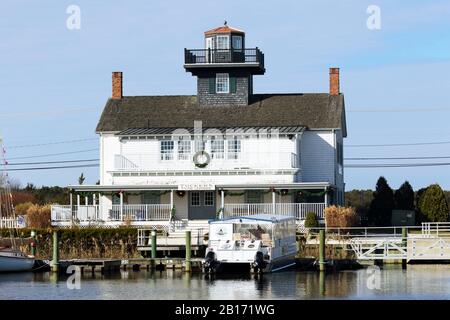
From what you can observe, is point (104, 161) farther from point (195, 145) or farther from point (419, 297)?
point (419, 297)

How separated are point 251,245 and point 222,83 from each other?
836 inches

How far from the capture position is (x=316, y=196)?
61531mm

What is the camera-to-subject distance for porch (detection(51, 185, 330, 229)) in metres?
59.0

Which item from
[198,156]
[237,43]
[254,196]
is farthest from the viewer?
[237,43]

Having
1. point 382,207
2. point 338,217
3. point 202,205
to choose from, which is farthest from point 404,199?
point 202,205

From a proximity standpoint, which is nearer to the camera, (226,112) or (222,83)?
(226,112)

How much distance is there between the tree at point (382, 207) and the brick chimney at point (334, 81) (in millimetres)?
6342

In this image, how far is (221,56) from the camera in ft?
216

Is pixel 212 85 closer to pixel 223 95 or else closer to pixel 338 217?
pixel 223 95

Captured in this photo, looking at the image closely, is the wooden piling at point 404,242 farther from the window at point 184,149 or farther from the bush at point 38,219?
the bush at point 38,219

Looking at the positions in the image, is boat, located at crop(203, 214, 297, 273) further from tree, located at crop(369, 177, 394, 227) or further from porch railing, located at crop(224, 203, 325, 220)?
tree, located at crop(369, 177, 394, 227)
